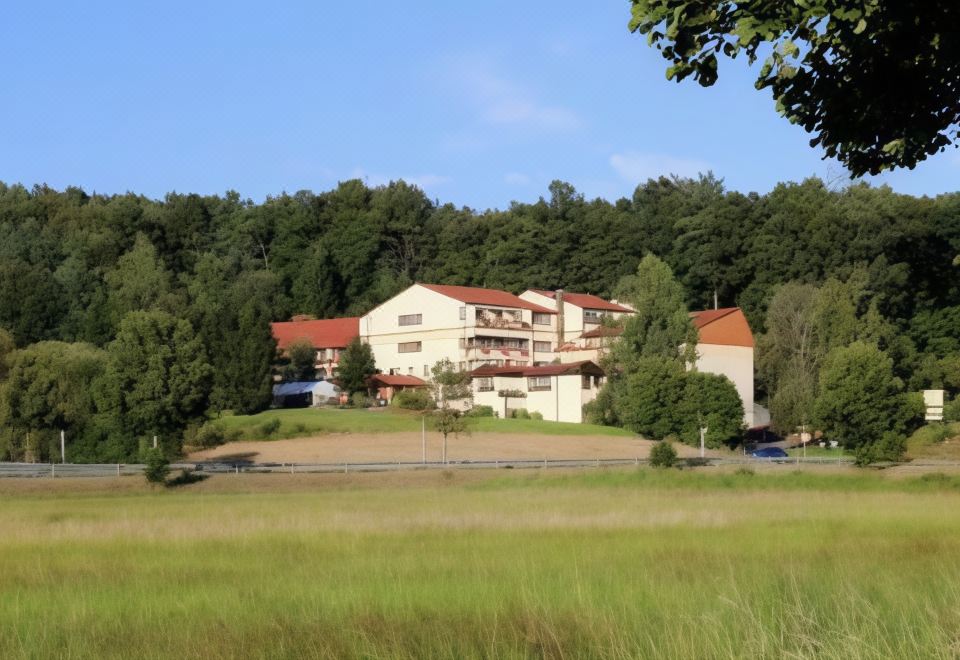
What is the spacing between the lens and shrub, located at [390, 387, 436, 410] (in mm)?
80812

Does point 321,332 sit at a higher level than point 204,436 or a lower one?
higher

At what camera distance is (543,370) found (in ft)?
329

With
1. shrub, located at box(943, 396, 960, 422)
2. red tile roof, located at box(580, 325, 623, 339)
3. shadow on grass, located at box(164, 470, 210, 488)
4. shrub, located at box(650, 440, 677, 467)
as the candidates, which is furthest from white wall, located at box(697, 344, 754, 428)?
shadow on grass, located at box(164, 470, 210, 488)

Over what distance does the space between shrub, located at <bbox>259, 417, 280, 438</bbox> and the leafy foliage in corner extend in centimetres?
7163

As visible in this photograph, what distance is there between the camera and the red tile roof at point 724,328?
10119cm

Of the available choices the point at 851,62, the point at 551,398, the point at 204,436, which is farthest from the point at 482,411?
the point at 851,62

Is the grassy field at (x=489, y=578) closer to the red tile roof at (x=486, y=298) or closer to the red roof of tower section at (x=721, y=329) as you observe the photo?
the red roof of tower section at (x=721, y=329)

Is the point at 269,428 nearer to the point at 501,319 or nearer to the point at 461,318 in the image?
the point at 461,318

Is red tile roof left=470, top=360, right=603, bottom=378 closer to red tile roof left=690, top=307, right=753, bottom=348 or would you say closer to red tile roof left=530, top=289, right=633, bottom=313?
red tile roof left=690, top=307, right=753, bottom=348

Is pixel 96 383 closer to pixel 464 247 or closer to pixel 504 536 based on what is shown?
pixel 504 536

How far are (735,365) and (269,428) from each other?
133ft

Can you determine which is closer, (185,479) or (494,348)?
(185,479)

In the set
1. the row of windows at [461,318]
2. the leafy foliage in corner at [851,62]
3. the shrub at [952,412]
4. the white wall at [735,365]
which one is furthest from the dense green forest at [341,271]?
the leafy foliage in corner at [851,62]

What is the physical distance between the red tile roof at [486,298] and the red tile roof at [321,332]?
1084 cm
